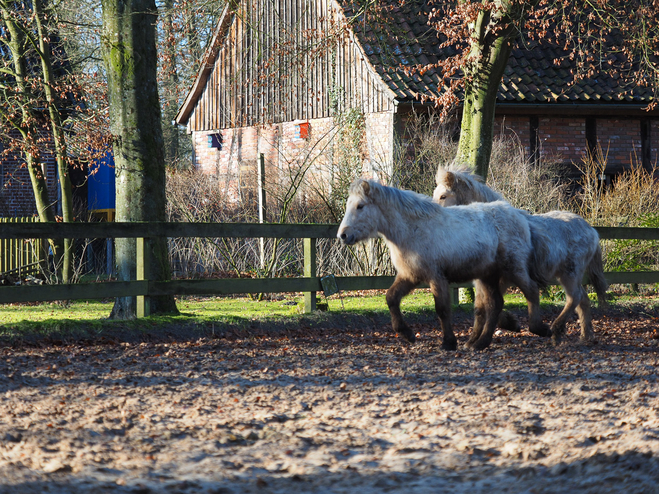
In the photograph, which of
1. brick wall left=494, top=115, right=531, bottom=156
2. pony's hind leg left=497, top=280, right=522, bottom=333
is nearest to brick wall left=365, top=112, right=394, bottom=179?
brick wall left=494, top=115, right=531, bottom=156

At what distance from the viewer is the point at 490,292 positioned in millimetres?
8383

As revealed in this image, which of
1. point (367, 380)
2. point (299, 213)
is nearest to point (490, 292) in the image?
point (367, 380)

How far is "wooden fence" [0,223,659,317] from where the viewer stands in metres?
8.38

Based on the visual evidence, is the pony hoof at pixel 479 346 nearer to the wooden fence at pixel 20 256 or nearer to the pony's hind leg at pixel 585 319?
the pony's hind leg at pixel 585 319

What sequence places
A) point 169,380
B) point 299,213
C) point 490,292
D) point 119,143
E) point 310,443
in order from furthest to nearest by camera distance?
point 299,213, point 119,143, point 490,292, point 169,380, point 310,443

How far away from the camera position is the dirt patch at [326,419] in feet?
12.5

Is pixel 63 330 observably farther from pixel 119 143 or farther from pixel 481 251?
pixel 481 251

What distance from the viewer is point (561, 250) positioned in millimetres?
8844

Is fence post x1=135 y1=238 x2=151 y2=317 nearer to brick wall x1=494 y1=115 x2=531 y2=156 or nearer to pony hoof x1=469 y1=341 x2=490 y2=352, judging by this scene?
pony hoof x1=469 y1=341 x2=490 y2=352

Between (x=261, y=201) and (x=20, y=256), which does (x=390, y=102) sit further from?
(x=20, y=256)

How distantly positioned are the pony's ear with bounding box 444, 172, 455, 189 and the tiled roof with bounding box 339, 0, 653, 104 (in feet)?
32.0

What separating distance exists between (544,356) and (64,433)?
194 inches

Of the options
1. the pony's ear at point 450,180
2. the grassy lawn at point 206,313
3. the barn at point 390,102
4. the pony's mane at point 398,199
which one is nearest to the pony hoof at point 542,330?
the pony's mane at point 398,199

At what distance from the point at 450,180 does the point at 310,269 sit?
83.5 inches
